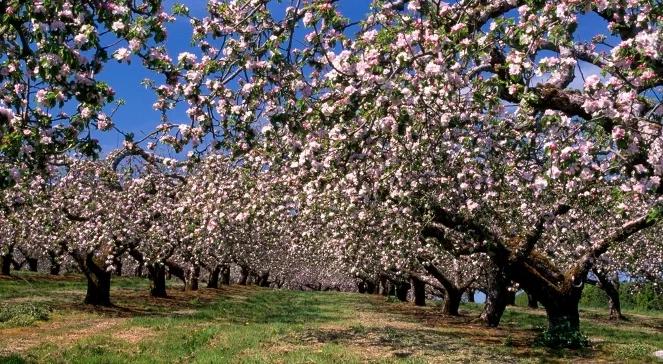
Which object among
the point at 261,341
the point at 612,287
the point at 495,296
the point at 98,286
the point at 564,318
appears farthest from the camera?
the point at 612,287

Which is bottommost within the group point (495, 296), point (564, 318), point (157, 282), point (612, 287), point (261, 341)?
point (261, 341)

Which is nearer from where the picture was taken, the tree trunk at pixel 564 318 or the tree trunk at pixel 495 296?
the tree trunk at pixel 564 318

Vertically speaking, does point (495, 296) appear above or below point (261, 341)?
above

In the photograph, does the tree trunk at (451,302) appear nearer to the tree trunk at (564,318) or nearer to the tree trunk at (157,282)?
the tree trunk at (564,318)

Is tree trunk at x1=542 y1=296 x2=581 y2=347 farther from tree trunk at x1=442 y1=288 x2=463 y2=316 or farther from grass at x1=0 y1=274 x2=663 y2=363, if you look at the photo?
tree trunk at x1=442 y1=288 x2=463 y2=316

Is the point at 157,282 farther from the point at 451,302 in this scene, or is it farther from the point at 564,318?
the point at 564,318

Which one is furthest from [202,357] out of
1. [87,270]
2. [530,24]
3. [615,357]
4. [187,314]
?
[87,270]

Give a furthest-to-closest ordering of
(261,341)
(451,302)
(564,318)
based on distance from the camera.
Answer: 1. (451,302)
2. (564,318)
3. (261,341)

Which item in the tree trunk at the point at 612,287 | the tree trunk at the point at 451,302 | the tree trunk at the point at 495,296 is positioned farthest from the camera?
the tree trunk at the point at 612,287

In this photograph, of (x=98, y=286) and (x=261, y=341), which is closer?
(x=261, y=341)

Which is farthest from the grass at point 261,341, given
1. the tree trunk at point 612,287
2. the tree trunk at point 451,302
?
the tree trunk at point 612,287

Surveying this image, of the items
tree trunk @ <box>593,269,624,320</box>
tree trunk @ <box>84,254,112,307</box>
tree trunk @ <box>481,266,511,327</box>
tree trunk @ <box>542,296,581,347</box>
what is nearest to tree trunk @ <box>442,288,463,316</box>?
tree trunk @ <box>481,266,511,327</box>

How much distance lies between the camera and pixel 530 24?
25.7ft

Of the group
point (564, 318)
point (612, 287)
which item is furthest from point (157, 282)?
point (612, 287)
